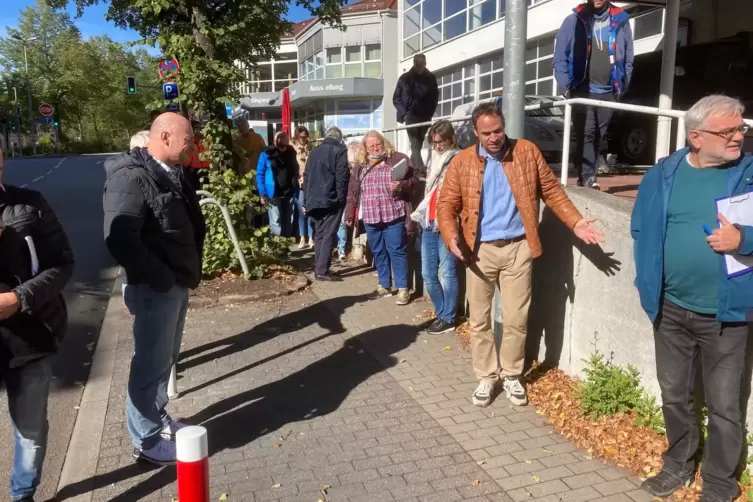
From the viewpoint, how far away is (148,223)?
11.6ft

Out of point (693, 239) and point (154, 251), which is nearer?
point (693, 239)

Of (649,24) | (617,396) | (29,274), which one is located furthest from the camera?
(649,24)

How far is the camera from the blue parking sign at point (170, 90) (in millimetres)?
7855

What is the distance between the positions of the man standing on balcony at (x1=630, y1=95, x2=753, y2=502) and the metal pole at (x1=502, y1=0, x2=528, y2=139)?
Result: 174cm

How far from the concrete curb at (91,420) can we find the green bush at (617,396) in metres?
A: 3.02

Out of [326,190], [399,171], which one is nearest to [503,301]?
[399,171]

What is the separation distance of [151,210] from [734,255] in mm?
2891

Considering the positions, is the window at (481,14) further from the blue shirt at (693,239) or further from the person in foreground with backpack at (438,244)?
the blue shirt at (693,239)

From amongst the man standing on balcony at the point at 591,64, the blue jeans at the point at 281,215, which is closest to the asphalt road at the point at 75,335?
the blue jeans at the point at 281,215

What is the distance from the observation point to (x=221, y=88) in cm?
799

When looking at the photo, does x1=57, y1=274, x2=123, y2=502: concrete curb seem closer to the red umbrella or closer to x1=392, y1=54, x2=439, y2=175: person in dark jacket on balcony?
x1=392, y1=54, x2=439, y2=175: person in dark jacket on balcony

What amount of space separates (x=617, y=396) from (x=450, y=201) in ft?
5.38

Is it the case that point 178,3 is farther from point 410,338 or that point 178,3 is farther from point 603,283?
point 603,283

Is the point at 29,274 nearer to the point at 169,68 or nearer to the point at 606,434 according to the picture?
the point at 606,434
